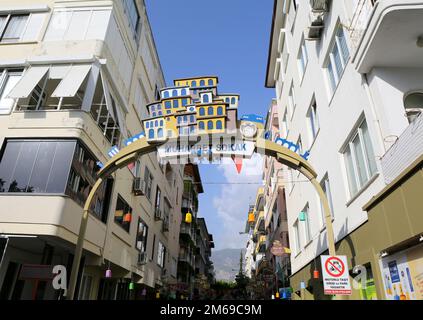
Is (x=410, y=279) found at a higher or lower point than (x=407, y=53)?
lower

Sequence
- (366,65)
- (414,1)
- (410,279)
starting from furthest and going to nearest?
(366,65) → (414,1) → (410,279)

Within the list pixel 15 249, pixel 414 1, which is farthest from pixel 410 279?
pixel 15 249

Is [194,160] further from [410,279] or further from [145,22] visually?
[145,22]

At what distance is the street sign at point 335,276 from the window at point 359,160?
7.95 feet

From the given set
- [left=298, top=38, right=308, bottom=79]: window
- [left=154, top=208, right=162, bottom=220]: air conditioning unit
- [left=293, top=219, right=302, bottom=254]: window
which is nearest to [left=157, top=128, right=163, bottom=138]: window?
[left=298, top=38, right=308, bottom=79]: window

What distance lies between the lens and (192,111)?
38.4ft

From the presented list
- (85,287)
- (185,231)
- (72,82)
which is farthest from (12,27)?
(185,231)

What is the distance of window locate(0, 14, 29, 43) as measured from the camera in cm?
1614

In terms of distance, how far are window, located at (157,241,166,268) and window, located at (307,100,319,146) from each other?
18086mm

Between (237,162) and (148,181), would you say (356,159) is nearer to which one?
(237,162)

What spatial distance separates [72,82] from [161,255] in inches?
785

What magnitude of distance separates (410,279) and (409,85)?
5.08 meters

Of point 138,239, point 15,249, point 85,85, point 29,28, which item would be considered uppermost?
point 29,28
